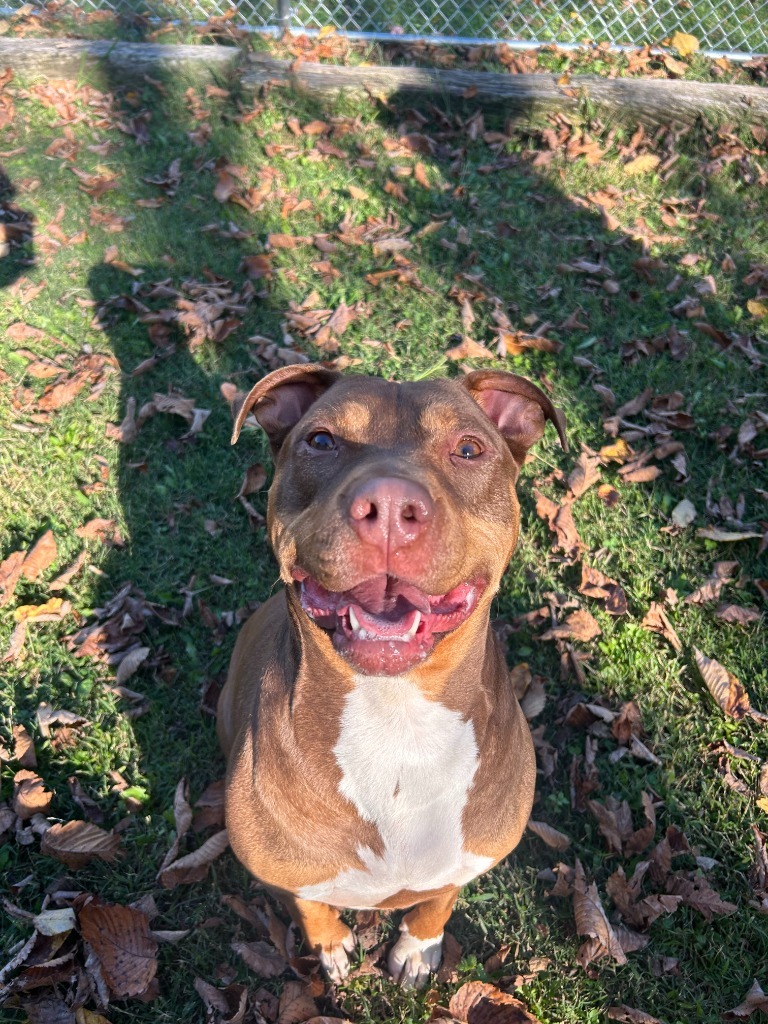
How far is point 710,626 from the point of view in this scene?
4422mm

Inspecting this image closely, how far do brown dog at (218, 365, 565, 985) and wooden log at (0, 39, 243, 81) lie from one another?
5.75 metres

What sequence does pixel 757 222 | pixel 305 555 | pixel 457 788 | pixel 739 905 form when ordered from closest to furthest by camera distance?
pixel 305 555
pixel 457 788
pixel 739 905
pixel 757 222

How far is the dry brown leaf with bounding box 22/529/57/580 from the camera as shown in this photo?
4.49 meters

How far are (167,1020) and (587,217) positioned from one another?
20.0 ft

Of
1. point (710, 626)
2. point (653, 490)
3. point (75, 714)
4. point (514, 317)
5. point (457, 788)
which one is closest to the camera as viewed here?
point (457, 788)

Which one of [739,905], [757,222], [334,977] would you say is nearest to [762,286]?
[757,222]

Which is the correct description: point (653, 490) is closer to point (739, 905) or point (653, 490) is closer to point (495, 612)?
point (495, 612)

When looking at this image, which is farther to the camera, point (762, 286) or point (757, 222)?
point (757, 222)

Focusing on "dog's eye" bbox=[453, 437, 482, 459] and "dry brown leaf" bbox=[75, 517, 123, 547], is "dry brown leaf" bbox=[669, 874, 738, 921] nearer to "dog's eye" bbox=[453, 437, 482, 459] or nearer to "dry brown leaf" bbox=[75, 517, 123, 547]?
"dog's eye" bbox=[453, 437, 482, 459]

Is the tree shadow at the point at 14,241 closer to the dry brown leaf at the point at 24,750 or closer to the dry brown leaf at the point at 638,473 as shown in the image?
the dry brown leaf at the point at 24,750

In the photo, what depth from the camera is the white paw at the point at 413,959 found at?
131 inches

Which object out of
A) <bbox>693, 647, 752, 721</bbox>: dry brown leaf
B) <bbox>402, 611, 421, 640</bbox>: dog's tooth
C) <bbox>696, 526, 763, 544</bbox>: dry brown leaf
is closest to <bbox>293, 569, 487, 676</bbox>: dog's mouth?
<bbox>402, 611, 421, 640</bbox>: dog's tooth

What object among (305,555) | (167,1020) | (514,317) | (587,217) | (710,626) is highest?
→ (305,555)

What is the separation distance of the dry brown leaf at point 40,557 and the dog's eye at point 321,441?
8.30 feet
